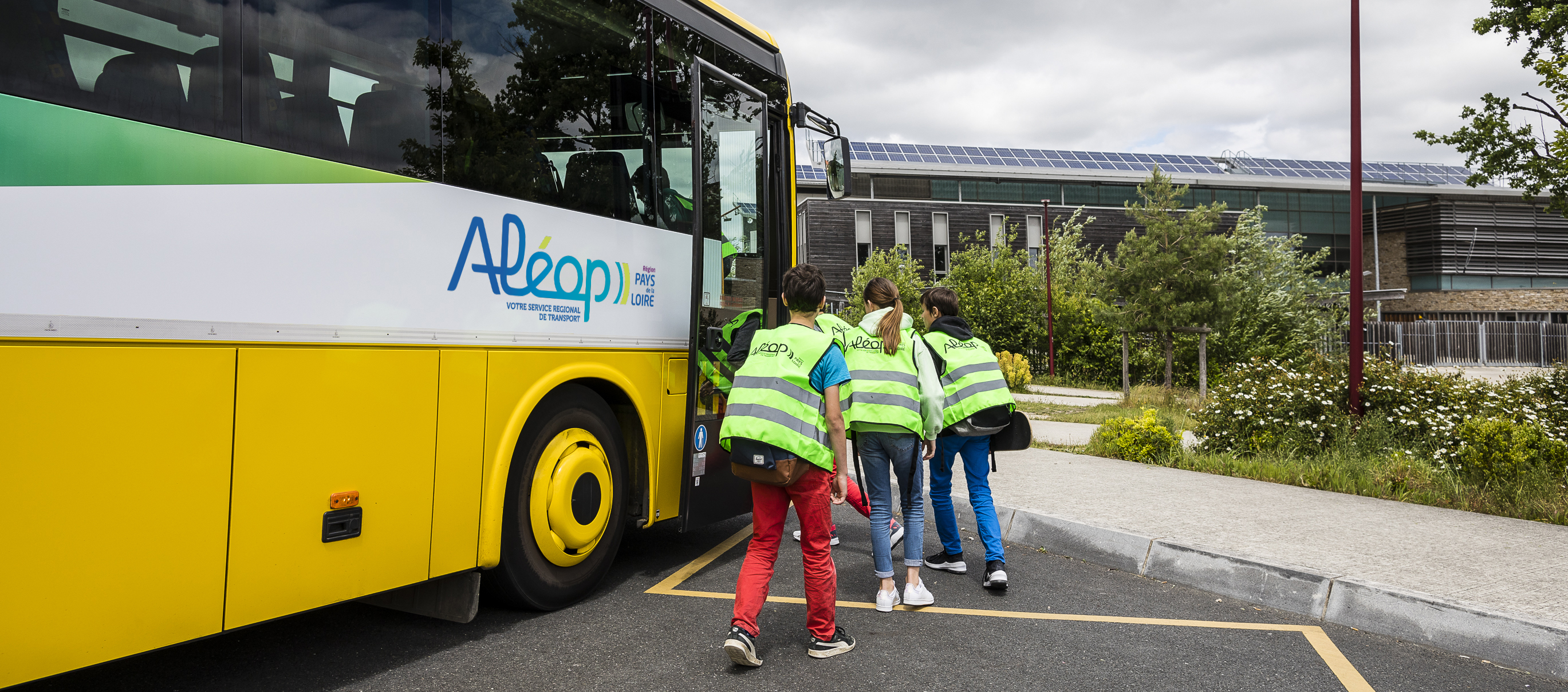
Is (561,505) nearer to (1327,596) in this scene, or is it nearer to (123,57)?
(123,57)

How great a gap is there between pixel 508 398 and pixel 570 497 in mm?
693

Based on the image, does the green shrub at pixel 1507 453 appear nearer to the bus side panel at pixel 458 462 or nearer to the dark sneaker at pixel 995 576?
the dark sneaker at pixel 995 576

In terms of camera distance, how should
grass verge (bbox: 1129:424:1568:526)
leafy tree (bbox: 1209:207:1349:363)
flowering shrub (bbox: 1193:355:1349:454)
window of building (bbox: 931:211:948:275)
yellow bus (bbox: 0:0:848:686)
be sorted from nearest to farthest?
1. yellow bus (bbox: 0:0:848:686)
2. grass verge (bbox: 1129:424:1568:526)
3. flowering shrub (bbox: 1193:355:1349:454)
4. leafy tree (bbox: 1209:207:1349:363)
5. window of building (bbox: 931:211:948:275)

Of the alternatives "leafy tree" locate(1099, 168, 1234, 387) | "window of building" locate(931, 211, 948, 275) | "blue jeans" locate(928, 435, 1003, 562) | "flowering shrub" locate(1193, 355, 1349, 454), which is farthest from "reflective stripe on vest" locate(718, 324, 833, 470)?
"window of building" locate(931, 211, 948, 275)

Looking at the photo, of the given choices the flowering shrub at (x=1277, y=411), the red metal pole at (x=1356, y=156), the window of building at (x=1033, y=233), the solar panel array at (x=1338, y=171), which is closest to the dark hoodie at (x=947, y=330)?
the flowering shrub at (x=1277, y=411)

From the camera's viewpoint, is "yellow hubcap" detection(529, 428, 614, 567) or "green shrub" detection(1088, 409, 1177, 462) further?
"green shrub" detection(1088, 409, 1177, 462)

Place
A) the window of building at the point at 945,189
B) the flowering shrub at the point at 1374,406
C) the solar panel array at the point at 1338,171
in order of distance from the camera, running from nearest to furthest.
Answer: the flowering shrub at the point at 1374,406, the window of building at the point at 945,189, the solar panel array at the point at 1338,171

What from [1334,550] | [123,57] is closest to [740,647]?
[123,57]

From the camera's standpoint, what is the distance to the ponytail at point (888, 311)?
4.85 meters

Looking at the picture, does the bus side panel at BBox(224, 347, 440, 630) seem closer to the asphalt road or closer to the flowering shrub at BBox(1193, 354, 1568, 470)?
the asphalt road

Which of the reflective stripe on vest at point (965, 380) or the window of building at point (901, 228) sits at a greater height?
the window of building at point (901, 228)

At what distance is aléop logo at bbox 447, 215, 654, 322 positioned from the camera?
4.18m

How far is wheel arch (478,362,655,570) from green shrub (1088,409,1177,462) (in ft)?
23.0

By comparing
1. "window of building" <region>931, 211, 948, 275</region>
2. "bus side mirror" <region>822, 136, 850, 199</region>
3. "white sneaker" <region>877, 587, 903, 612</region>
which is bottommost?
"white sneaker" <region>877, 587, 903, 612</region>
